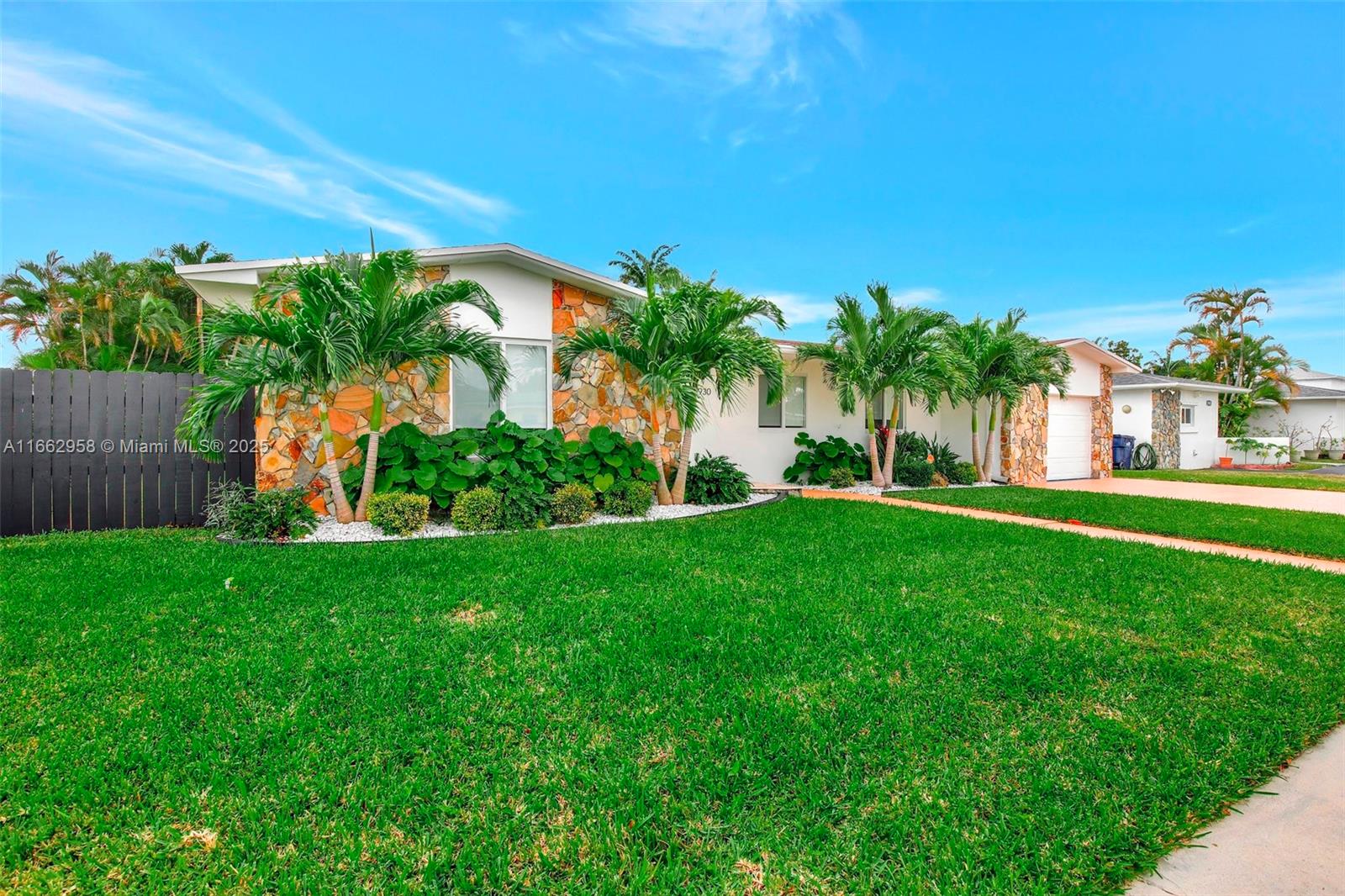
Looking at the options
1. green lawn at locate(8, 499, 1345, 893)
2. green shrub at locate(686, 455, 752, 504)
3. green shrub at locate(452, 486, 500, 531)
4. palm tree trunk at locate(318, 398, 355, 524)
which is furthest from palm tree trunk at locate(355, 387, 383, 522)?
green shrub at locate(686, 455, 752, 504)

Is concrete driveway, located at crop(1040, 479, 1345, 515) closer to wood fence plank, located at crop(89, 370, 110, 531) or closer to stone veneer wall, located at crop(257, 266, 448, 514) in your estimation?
stone veneer wall, located at crop(257, 266, 448, 514)

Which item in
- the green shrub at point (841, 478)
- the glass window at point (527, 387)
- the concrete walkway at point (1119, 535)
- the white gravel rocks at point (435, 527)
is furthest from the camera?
the green shrub at point (841, 478)

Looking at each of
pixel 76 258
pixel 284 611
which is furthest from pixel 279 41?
pixel 76 258

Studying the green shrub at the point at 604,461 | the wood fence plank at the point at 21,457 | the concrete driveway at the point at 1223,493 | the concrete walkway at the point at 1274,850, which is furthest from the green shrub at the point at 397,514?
the concrete driveway at the point at 1223,493

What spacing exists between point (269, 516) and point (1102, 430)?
751 inches

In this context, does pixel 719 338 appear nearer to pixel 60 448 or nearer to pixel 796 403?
pixel 796 403

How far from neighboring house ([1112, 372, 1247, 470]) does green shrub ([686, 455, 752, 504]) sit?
59.3ft

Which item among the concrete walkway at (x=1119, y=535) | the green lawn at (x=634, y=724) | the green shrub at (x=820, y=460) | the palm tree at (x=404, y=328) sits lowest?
the green lawn at (x=634, y=724)

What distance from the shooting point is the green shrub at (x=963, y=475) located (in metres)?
13.4

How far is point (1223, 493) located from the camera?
486 inches

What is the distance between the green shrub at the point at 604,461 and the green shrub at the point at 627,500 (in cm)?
12

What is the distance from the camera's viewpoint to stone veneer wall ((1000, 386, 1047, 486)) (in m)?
14.4

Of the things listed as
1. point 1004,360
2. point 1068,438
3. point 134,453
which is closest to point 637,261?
point 1004,360

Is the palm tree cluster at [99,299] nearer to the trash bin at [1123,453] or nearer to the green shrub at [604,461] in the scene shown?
the green shrub at [604,461]
